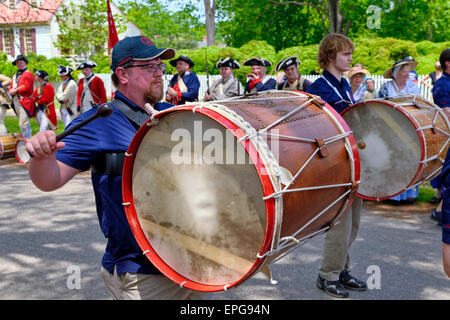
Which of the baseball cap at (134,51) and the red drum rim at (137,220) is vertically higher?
the baseball cap at (134,51)

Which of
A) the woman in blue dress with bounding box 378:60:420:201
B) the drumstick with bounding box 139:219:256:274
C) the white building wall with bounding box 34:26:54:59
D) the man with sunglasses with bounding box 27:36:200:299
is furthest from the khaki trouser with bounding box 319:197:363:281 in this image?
the white building wall with bounding box 34:26:54:59

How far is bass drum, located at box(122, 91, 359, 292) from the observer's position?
6.12 ft

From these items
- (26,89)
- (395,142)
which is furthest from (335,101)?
(26,89)

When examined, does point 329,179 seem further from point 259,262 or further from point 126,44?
point 126,44

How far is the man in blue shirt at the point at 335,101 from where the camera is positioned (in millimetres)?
3518

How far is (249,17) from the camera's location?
23.8 m

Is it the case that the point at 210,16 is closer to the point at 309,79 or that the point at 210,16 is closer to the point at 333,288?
the point at 309,79

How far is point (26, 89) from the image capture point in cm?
1011

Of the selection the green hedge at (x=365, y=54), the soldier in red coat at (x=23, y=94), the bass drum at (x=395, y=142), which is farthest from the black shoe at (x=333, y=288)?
the green hedge at (x=365, y=54)

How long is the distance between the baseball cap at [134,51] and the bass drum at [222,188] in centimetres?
42

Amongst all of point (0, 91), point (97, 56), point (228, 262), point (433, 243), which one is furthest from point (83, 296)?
point (97, 56)

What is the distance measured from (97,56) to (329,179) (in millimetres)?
26174

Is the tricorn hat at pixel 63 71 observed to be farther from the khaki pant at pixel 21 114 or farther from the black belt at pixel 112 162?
the black belt at pixel 112 162

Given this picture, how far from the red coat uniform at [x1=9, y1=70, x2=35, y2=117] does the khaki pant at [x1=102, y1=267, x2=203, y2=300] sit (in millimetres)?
8880
